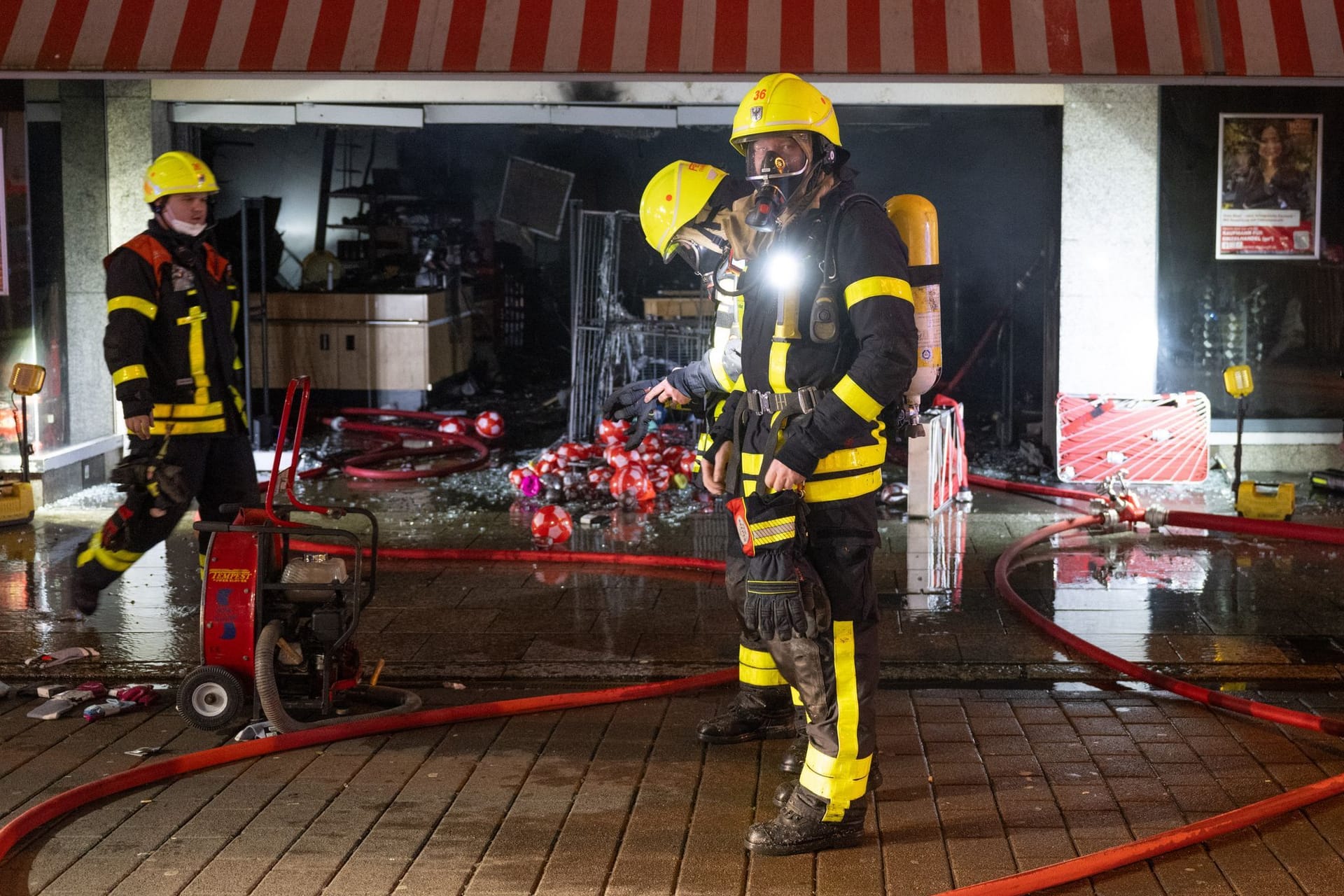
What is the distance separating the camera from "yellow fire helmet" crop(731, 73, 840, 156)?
4508 mm

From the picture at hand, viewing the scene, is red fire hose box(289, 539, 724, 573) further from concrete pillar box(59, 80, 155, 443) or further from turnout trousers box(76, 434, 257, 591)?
concrete pillar box(59, 80, 155, 443)

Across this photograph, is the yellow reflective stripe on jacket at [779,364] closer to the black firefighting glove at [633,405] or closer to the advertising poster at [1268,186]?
the black firefighting glove at [633,405]

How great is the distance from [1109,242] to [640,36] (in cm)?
476

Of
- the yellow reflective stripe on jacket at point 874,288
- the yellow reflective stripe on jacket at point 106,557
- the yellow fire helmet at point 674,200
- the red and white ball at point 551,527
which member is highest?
the yellow fire helmet at point 674,200

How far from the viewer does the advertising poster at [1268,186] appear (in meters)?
10.9

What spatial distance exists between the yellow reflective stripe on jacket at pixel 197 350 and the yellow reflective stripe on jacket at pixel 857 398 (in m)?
3.68

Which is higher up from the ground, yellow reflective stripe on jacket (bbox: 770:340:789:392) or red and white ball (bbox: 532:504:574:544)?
yellow reflective stripe on jacket (bbox: 770:340:789:392)

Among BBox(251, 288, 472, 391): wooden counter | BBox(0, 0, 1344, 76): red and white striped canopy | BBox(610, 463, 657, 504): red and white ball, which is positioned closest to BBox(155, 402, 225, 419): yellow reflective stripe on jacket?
BBox(0, 0, 1344, 76): red and white striped canopy

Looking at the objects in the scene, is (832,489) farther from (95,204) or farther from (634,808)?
(95,204)

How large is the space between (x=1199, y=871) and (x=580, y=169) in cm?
1488

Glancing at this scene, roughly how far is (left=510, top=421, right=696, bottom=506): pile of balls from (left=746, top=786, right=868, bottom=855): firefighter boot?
5612 millimetres

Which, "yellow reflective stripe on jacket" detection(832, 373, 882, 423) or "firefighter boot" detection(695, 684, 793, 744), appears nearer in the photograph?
"yellow reflective stripe on jacket" detection(832, 373, 882, 423)

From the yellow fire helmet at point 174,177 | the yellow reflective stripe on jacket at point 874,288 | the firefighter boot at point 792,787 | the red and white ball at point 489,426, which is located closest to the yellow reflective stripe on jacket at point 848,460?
the yellow reflective stripe on jacket at point 874,288

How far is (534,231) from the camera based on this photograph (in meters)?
17.4
